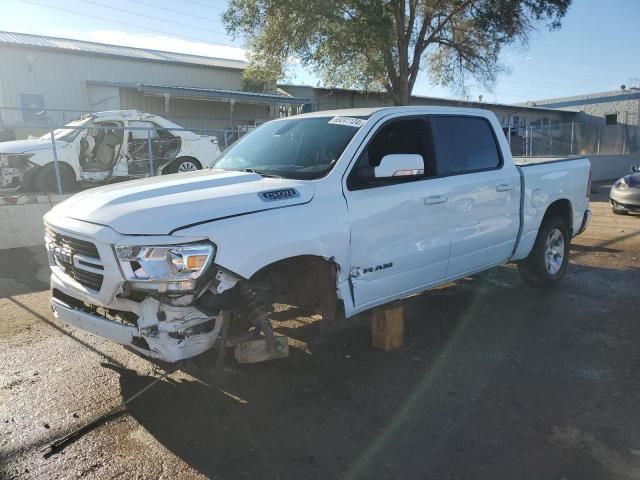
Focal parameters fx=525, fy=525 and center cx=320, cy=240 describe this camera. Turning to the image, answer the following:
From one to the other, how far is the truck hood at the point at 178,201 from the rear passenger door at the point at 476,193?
5.59 ft

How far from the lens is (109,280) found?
3.21 meters

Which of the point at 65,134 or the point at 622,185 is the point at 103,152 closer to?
the point at 65,134

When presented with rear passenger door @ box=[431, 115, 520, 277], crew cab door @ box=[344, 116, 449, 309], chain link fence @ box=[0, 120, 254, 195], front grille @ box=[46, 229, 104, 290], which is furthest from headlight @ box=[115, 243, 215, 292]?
chain link fence @ box=[0, 120, 254, 195]

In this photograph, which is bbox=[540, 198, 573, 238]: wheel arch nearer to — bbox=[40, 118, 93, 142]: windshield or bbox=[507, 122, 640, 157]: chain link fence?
bbox=[40, 118, 93, 142]: windshield

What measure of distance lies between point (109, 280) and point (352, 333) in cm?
257

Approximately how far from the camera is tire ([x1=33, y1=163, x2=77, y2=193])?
410 inches

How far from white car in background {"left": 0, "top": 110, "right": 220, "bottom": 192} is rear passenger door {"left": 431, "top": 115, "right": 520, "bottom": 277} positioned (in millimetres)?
7209

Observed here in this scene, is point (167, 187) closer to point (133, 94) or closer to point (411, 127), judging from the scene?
point (411, 127)

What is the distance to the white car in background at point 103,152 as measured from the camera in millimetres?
10281

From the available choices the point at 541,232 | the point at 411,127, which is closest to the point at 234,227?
the point at 411,127

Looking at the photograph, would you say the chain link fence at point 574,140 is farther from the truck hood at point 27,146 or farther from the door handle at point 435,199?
the door handle at point 435,199

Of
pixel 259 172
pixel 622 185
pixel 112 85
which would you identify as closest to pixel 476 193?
pixel 259 172

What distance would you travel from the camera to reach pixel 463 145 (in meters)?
5.16

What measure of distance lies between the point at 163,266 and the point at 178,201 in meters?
0.47
